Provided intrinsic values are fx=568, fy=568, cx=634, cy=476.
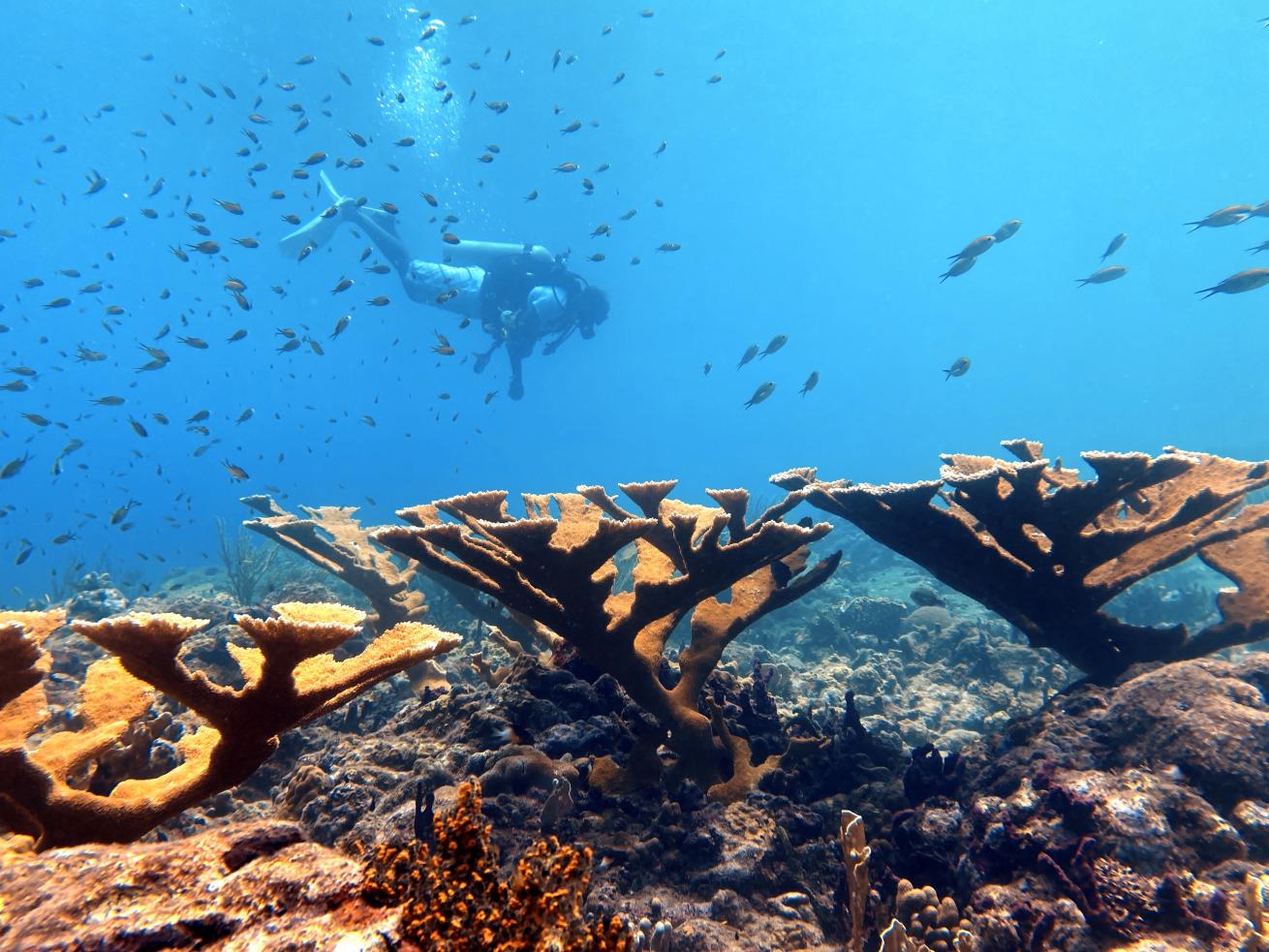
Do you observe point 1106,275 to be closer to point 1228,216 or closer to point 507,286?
point 1228,216

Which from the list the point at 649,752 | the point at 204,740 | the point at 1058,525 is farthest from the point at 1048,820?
the point at 204,740

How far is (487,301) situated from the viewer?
74.5 feet

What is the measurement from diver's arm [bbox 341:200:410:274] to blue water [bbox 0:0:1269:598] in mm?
4891

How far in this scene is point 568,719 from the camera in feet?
13.7

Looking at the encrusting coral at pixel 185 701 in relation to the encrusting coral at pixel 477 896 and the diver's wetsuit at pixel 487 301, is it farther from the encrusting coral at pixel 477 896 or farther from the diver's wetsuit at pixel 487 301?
the diver's wetsuit at pixel 487 301

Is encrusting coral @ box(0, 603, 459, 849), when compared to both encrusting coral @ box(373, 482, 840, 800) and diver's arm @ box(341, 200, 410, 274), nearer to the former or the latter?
encrusting coral @ box(373, 482, 840, 800)

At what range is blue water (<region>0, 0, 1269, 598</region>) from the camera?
45062 mm

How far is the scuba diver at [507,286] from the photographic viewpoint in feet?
71.0

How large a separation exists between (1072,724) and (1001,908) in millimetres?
1624

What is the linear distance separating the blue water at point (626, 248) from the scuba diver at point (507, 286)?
206 inches

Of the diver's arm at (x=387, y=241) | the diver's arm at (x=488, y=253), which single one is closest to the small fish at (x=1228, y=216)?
the diver's arm at (x=488, y=253)

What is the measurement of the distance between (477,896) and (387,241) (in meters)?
26.3

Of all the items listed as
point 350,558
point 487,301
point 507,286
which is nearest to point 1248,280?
point 350,558

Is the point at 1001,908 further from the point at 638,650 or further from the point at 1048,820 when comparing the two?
the point at 638,650
